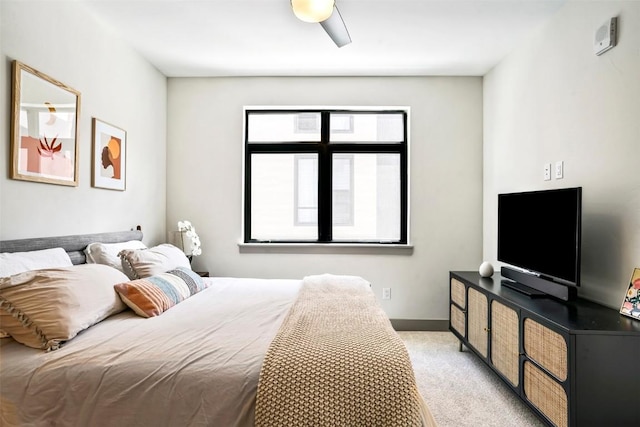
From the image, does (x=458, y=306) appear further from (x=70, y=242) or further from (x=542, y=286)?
(x=70, y=242)

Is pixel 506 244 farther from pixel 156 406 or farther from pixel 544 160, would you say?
pixel 156 406

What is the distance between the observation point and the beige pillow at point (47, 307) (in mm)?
1407

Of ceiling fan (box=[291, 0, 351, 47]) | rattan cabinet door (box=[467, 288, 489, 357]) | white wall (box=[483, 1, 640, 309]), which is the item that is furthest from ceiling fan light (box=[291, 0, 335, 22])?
rattan cabinet door (box=[467, 288, 489, 357])

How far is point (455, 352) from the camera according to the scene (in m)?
3.02

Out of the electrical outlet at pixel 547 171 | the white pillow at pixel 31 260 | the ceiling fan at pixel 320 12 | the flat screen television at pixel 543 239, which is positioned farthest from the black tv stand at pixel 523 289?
the white pillow at pixel 31 260

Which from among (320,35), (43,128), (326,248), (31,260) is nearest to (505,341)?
(326,248)

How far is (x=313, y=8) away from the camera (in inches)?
72.4

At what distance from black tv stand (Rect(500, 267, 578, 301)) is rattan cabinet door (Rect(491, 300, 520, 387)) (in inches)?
9.1

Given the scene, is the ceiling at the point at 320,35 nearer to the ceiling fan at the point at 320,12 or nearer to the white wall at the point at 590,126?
the white wall at the point at 590,126

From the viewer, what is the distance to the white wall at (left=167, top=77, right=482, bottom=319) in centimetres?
362

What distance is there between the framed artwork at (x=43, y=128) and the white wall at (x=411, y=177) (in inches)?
56.5

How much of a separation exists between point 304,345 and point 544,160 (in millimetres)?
2331

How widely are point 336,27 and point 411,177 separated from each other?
6.24 feet

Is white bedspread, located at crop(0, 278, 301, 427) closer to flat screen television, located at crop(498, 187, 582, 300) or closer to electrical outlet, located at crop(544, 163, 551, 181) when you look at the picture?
flat screen television, located at crop(498, 187, 582, 300)
